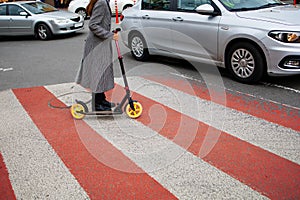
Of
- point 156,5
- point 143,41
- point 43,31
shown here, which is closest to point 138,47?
point 143,41

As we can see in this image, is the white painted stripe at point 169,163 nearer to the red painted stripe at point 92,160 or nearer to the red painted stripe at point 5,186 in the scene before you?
the red painted stripe at point 92,160

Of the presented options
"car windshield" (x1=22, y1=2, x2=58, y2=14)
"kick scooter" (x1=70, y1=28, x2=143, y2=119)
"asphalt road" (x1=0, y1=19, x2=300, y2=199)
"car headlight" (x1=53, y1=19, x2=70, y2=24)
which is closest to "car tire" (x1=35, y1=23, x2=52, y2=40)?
"car headlight" (x1=53, y1=19, x2=70, y2=24)

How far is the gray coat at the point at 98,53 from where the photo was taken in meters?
4.77

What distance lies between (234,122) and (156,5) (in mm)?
4386

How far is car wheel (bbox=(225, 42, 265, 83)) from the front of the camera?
6344mm

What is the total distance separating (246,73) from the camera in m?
6.59

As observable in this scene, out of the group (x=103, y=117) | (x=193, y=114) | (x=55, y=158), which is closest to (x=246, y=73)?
(x=193, y=114)

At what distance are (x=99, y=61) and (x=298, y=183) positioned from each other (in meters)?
2.96

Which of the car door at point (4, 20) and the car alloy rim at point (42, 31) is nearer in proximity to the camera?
the car alloy rim at point (42, 31)

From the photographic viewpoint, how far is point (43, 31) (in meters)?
13.7

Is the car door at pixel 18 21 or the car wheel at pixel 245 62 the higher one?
the car door at pixel 18 21

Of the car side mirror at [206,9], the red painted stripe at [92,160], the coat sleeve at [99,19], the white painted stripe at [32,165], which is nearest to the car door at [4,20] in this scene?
the red painted stripe at [92,160]

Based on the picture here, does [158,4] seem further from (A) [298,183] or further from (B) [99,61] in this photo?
(A) [298,183]

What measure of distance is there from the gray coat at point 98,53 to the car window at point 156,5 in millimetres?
3489
